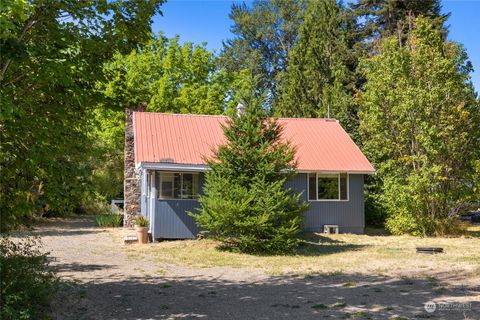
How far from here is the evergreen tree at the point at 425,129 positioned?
19.4 meters

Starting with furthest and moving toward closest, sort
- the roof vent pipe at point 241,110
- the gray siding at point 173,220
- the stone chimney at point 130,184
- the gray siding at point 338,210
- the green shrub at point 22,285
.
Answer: the stone chimney at point 130,184
the gray siding at point 338,210
the gray siding at point 173,220
the roof vent pipe at point 241,110
the green shrub at point 22,285

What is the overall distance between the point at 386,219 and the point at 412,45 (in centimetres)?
828

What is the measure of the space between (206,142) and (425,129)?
8758mm

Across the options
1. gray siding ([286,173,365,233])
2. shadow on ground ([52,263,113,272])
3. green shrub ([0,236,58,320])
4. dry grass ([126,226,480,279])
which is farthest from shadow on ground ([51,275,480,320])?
gray siding ([286,173,365,233])

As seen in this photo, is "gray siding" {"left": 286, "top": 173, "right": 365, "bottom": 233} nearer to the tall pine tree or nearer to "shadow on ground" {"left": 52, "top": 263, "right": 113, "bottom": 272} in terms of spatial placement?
"shadow on ground" {"left": 52, "top": 263, "right": 113, "bottom": 272}

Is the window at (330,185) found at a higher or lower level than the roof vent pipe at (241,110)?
lower

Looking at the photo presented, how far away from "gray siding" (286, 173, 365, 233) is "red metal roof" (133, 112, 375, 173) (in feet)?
2.18

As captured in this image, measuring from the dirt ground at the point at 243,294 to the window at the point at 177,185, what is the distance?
4900 millimetres

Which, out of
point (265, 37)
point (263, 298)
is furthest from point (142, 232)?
point (265, 37)

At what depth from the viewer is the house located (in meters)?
17.2

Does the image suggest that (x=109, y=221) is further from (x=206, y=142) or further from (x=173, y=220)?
(x=173, y=220)

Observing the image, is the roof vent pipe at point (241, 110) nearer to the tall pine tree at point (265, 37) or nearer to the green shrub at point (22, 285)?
the green shrub at point (22, 285)

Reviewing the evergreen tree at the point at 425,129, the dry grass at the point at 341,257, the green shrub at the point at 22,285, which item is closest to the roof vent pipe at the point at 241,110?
the dry grass at the point at 341,257

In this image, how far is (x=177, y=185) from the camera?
1748 centimetres
